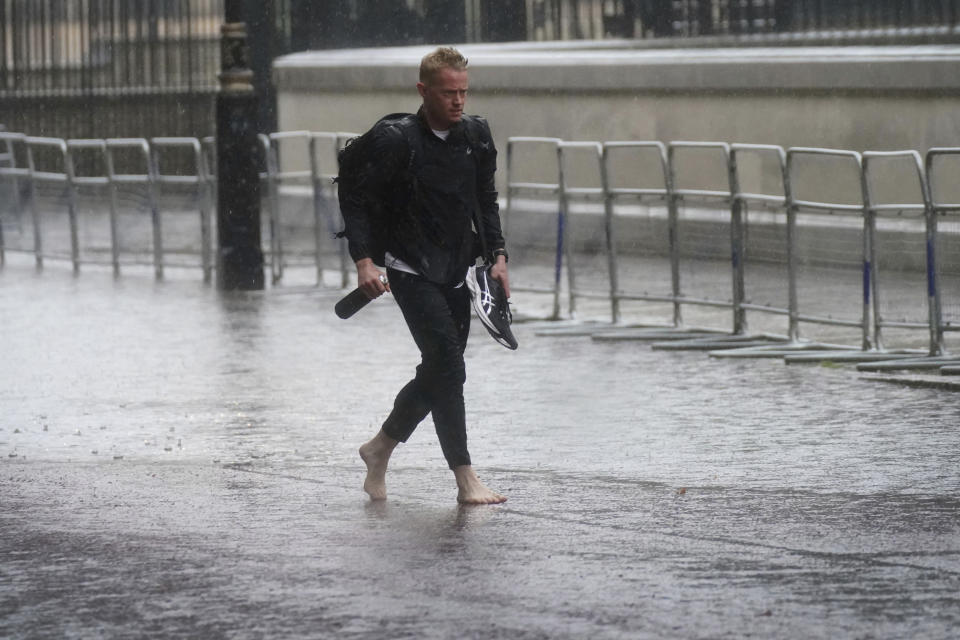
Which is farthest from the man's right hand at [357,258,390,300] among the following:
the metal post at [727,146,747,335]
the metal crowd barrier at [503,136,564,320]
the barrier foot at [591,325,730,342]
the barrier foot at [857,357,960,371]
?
the metal crowd barrier at [503,136,564,320]

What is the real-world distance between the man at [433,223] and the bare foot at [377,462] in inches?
8.8

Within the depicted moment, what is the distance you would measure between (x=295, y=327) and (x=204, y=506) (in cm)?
651

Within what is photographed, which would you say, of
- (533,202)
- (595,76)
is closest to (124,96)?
(595,76)

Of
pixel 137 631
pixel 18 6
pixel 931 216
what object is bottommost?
pixel 137 631

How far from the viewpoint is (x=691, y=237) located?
45.3ft

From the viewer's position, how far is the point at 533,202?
15.7 metres

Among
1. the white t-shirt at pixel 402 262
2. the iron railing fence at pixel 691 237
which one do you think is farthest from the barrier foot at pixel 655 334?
the white t-shirt at pixel 402 262

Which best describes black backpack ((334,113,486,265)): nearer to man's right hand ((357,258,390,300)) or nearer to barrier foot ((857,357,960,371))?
man's right hand ((357,258,390,300))

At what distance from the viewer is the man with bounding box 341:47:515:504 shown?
7.74 metres

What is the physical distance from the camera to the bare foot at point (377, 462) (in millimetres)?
8016

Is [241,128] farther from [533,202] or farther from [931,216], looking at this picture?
[931,216]

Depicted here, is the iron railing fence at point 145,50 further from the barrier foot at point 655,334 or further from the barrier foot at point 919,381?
the barrier foot at point 919,381

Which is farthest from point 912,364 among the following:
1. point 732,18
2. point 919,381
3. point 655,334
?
point 732,18

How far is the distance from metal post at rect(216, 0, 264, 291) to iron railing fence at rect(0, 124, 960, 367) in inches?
27.0
